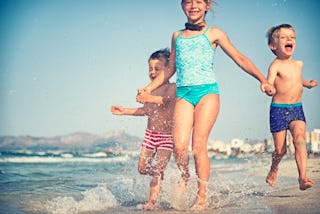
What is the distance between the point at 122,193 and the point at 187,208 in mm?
1512

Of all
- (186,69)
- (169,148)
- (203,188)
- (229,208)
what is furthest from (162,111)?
(229,208)

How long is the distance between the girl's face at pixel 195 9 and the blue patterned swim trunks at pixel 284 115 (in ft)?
3.87

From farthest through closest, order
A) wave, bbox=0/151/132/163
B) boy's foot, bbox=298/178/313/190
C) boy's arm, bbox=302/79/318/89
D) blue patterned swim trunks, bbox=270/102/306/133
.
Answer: wave, bbox=0/151/132/163 < boy's arm, bbox=302/79/318/89 < blue patterned swim trunks, bbox=270/102/306/133 < boy's foot, bbox=298/178/313/190

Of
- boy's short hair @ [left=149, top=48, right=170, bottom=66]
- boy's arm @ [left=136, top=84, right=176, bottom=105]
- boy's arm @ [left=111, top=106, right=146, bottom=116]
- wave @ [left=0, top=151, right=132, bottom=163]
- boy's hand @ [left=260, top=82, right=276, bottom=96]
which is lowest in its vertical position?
wave @ [left=0, top=151, right=132, bottom=163]

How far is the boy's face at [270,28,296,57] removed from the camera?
13.1 ft

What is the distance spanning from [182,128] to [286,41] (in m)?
1.48

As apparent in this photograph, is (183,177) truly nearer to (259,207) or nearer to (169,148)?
(169,148)

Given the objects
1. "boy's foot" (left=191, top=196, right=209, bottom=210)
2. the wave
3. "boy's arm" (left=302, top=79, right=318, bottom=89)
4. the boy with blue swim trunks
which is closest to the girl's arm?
the boy with blue swim trunks

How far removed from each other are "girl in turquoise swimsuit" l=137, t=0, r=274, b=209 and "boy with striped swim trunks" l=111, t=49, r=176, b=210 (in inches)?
12.4

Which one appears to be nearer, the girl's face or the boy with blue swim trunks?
the girl's face

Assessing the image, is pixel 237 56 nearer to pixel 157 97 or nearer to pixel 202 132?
pixel 202 132

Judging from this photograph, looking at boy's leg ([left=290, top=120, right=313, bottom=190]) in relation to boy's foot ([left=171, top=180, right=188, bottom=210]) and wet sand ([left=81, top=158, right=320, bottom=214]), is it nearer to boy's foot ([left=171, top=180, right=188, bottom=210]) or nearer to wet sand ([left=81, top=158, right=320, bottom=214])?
wet sand ([left=81, top=158, right=320, bottom=214])

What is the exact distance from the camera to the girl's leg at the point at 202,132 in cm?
336

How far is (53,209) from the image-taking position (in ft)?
11.8
